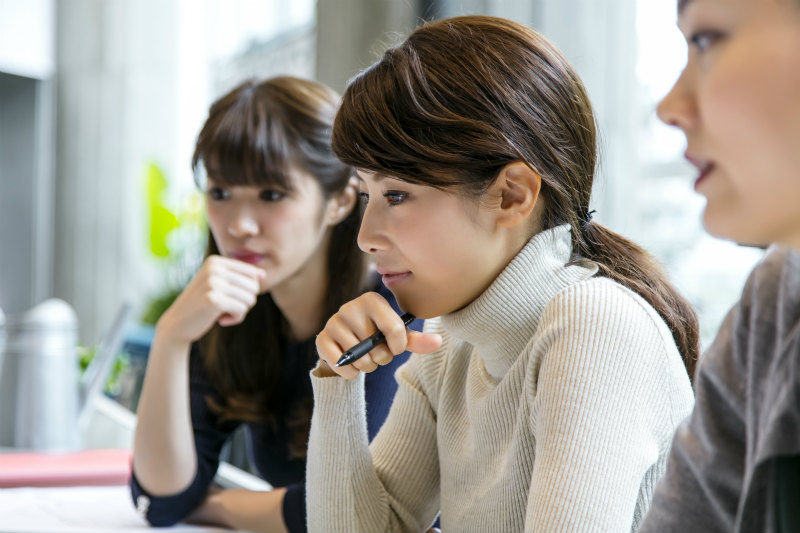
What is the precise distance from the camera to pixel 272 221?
4.42ft

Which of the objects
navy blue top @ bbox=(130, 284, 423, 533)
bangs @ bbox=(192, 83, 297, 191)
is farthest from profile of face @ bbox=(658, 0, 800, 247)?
bangs @ bbox=(192, 83, 297, 191)

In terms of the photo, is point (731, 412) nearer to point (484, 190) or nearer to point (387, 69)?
point (484, 190)

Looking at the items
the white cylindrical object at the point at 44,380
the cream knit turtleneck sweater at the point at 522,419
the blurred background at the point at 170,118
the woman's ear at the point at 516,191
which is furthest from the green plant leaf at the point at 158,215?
the woman's ear at the point at 516,191

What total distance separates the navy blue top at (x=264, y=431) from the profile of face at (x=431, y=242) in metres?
0.37

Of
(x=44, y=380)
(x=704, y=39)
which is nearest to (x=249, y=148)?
(x=44, y=380)

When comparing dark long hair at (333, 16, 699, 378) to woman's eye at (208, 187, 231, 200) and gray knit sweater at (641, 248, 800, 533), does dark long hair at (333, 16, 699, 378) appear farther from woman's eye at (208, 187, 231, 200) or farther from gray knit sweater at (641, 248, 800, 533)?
woman's eye at (208, 187, 231, 200)

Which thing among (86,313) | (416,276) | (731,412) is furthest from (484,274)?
(86,313)

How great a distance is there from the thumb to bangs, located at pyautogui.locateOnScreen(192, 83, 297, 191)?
1.73ft

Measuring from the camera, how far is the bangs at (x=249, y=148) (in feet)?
4.34

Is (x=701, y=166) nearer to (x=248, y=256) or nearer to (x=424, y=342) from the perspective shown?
(x=424, y=342)

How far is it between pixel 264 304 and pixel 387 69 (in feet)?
2.34

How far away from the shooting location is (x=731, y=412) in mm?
545

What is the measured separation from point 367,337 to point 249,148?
514mm

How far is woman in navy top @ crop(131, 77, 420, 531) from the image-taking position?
1.29m
